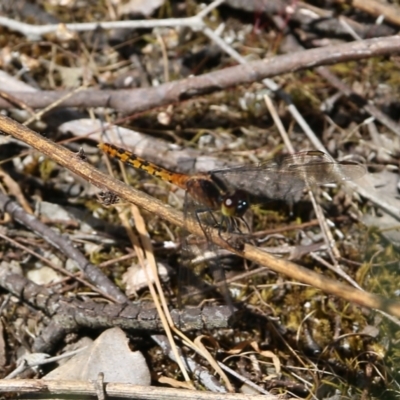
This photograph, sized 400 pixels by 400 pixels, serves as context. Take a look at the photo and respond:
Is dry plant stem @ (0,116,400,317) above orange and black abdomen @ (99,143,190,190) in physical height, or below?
above

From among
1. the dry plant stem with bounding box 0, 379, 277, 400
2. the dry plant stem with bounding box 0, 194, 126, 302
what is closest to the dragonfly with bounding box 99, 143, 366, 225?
the dry plant stem with bounding box 0, 194, 126, 302

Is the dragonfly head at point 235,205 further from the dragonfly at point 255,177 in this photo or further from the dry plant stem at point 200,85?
the dry plant stem at point 200,85

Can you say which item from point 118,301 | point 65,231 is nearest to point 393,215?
point 118,301

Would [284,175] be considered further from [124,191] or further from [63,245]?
[63,245]

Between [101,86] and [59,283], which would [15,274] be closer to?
[59,283]

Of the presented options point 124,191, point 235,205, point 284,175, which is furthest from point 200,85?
point 124,191

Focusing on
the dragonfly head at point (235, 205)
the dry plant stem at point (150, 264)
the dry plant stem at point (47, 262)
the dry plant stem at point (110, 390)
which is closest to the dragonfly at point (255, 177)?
the dragonfly head at point (235, 205)

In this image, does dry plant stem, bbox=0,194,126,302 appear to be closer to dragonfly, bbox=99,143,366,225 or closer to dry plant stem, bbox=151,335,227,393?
dry plant stem, bbox=151,335,227,393
